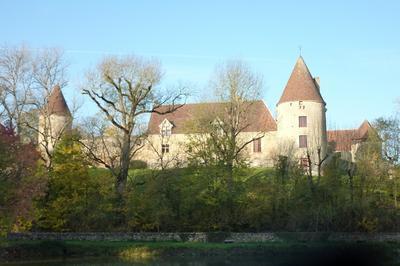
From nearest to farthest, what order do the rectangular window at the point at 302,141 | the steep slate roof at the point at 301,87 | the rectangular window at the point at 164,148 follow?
1. the rectangular window at the point at 164,148
2. the rectangular window at the point at 302,141
3. the steep slate roof at the point at 301,87

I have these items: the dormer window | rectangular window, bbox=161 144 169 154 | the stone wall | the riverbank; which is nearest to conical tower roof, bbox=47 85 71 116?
rectangular window, bbox=161 144 169 154

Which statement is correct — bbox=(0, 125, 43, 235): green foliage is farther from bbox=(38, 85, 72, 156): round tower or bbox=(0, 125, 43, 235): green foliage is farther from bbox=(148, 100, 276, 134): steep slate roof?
bbox=(148, 100, 276, 134): steep slate roof

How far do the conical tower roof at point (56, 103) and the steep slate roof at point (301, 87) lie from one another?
2087 centimetres

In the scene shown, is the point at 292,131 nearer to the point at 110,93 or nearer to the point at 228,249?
the point at 110,93

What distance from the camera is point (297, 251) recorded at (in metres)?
29.5

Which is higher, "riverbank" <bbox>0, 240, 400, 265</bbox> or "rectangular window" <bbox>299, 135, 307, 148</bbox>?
"rectangular window" <bbox>299, 135, 307, 148</bbox>

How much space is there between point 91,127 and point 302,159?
18.0 meters

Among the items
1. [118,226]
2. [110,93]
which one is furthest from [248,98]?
[118,226]

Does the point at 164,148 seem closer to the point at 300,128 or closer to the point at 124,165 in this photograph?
the point at 124,165

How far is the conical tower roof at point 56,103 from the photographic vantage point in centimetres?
4244

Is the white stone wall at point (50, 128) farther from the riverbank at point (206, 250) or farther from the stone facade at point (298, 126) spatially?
→ the riverbank at point (206, 250)

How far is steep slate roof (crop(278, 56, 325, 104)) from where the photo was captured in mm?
51375

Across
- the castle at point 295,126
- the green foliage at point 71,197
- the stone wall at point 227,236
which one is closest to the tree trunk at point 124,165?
the green foliage at point 71,197

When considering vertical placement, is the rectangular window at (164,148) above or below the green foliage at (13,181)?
above
